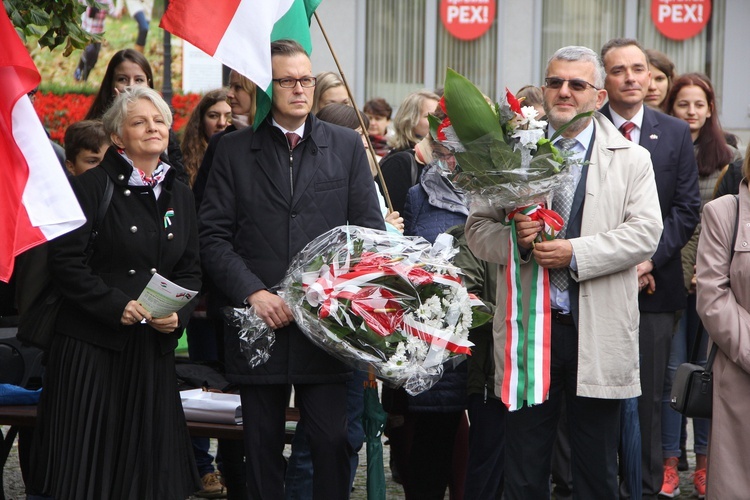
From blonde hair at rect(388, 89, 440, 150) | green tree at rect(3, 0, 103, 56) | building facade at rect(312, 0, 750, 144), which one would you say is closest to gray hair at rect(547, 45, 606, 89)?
blonde hair at rect(388, 89, 440, 150)

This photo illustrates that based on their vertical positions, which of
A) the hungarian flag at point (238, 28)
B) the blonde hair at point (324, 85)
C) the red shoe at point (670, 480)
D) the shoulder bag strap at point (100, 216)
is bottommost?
the red shoe at point (670, 480)

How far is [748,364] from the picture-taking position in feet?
16.8

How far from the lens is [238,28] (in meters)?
5.64

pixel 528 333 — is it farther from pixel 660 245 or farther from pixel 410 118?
pixel 410 118

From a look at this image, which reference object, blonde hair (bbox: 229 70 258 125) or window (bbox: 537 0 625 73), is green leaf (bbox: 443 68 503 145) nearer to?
blonde hair (bbox: 229 70 258 125)

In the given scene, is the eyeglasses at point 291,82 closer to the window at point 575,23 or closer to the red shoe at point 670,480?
the red shoe at point 670,480

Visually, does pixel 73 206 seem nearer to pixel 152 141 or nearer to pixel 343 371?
pixel 152 141

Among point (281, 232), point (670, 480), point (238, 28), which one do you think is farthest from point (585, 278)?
point (670, 480)

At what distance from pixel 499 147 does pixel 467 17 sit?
12.6 m

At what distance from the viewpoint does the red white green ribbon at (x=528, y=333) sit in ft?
16.4

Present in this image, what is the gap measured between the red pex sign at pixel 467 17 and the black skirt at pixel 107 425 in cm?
1224

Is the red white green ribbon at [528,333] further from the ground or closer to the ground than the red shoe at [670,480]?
further from the ground

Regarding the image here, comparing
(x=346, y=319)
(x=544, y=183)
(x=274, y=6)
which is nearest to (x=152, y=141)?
(x=274, y=6)

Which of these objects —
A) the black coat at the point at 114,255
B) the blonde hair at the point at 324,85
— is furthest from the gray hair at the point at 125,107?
the blonde hair at the point at 324,85
